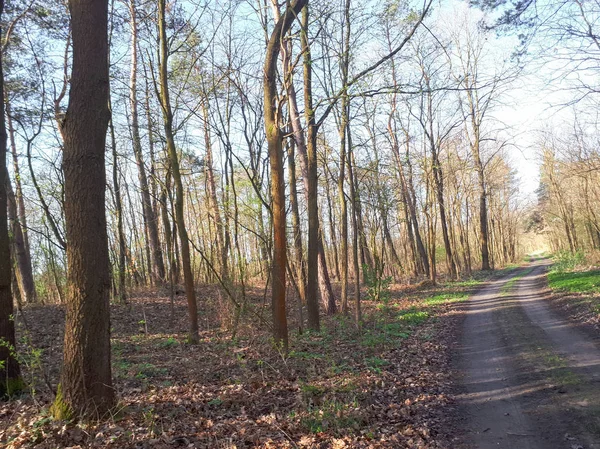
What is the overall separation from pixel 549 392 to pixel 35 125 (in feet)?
47.3

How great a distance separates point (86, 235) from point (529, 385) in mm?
6451

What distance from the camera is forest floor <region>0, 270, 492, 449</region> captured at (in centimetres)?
466

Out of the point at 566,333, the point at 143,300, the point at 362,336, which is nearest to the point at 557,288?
the point at 566,333

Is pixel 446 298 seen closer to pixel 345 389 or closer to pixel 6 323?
pixel 345 389

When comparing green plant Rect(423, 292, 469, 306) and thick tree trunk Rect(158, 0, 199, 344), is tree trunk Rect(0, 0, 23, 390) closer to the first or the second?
thick tree trunk Rect(158, 0, 199, 344)

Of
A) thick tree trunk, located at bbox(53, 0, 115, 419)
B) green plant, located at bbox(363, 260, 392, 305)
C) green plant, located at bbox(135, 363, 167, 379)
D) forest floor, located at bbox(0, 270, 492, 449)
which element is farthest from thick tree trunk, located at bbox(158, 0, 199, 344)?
green plant, located at bbox(363, 260, 392, 305)

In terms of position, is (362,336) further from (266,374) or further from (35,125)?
(35,125)

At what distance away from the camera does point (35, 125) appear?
41.3 feet

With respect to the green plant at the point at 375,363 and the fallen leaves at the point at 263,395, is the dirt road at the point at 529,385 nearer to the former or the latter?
the fallen leaves at the point at 263,395

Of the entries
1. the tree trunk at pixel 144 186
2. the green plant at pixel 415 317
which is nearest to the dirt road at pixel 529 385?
the green plant at pixel 415 317

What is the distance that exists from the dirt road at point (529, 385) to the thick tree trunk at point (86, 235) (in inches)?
168

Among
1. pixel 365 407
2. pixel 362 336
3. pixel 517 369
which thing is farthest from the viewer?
pixel 362 336

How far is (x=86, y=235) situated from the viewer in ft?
15.8

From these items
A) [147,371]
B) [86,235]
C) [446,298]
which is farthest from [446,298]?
[86,235]
